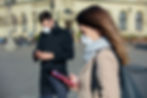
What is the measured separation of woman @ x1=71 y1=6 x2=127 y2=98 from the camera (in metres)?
1.82

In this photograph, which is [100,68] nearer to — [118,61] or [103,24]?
[118,61]

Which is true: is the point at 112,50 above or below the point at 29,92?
above

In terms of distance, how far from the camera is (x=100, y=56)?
6.05 feet

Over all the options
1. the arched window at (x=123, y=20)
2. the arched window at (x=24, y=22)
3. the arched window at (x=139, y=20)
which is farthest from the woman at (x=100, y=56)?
the arched window at (x=24, y=22)

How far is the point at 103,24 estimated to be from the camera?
6.24 ft

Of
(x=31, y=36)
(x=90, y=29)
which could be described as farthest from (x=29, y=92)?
(x=31, y=36)

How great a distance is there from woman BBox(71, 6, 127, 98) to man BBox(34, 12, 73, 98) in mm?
1631

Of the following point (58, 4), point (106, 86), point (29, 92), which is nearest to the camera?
point (106, 86)

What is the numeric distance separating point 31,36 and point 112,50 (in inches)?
998

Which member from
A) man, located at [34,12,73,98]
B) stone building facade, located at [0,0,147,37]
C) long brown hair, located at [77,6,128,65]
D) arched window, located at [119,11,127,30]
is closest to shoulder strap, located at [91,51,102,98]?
long brown hair, located at [77,6,128,65]

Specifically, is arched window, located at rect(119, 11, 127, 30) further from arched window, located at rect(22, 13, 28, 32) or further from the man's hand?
the man's hand

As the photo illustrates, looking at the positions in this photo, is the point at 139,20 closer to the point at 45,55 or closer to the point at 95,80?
the point at 45,55

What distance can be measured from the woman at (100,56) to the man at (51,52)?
163 centimetres

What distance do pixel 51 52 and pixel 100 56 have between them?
5.97ft
